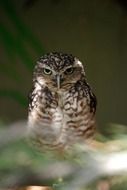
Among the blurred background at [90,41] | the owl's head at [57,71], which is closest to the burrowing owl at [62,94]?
the owl's head at [57,71]

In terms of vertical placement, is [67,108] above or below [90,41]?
below

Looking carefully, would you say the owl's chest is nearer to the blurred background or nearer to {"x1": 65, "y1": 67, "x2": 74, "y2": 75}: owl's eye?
{"x1": 65, "y1": 67, "x2": 74, "y2": 75}: owl's eye

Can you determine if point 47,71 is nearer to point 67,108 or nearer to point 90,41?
point 67,108

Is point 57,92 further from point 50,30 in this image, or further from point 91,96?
point 50,30

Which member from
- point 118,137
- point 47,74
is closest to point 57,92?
point 47,74

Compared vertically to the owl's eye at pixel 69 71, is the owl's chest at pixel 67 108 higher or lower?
lower

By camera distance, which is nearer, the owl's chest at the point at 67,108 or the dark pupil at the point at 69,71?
the owl's chest at the point at 67,108

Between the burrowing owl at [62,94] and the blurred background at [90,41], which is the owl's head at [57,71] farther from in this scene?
the blurred background at [90,41]

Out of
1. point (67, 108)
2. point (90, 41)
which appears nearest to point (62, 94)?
point (67, 108)
